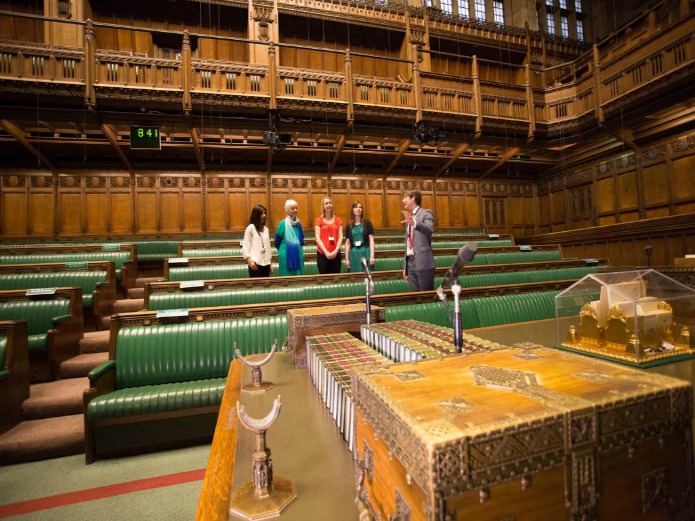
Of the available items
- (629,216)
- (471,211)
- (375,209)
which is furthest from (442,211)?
(629,216)

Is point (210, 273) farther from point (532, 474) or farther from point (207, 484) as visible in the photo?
point (532, 474)

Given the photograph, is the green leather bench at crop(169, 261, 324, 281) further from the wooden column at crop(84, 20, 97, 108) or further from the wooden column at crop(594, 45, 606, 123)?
the wooden column at crop(594, 45, 606, 123)

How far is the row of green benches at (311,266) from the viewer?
4.63 m

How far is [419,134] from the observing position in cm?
761

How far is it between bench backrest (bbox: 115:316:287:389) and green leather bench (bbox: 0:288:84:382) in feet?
3.28

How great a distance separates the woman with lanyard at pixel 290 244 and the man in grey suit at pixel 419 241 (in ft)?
4.27

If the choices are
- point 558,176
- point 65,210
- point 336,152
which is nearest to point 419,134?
point 336,152

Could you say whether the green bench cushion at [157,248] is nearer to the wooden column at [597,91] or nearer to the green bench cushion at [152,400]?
the green bench cushion at [152,400]

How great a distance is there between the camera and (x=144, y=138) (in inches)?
258

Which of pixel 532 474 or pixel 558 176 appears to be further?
pixel 558 176

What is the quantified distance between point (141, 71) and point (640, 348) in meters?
8.44

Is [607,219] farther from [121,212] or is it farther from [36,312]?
[121,212]

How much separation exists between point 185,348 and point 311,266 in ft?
9.84

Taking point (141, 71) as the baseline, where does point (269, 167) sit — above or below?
below
